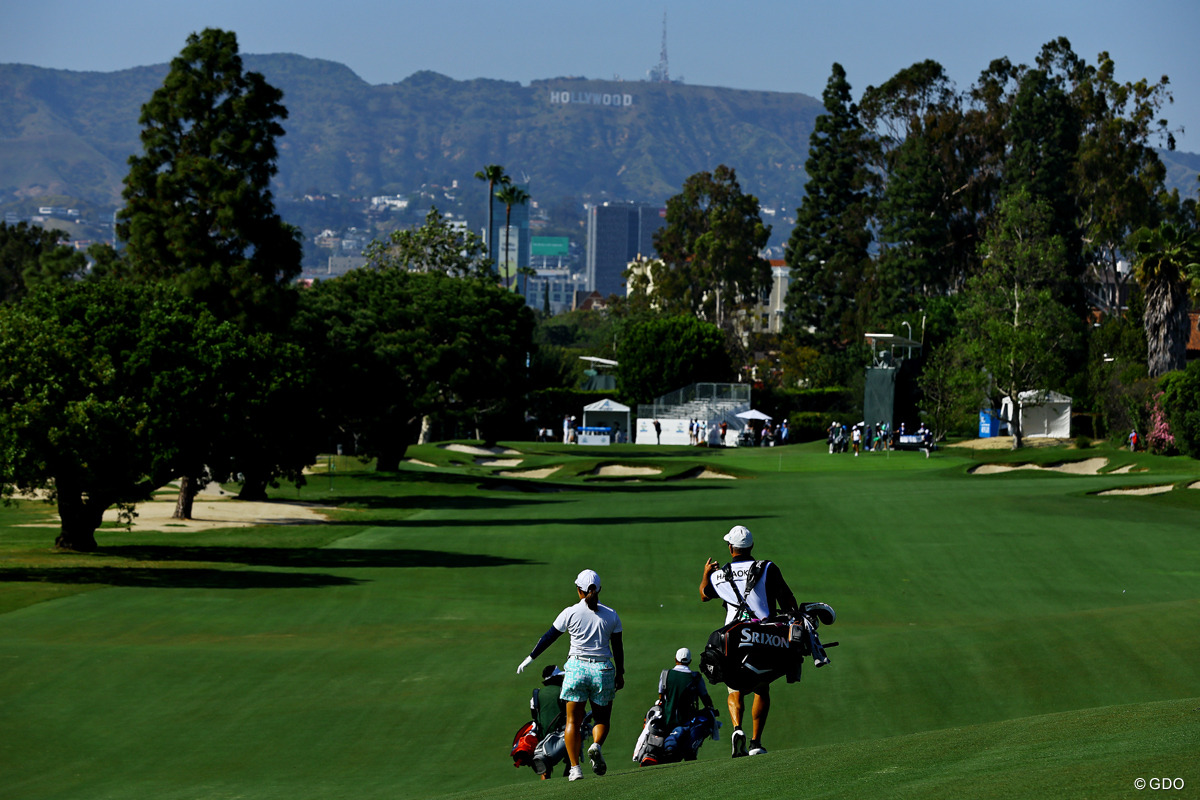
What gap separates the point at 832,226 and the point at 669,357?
1157 inches

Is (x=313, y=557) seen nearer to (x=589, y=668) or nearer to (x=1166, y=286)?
(x=589, y=668)

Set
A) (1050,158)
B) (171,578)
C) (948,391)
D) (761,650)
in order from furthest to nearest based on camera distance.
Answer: (1050,158) → (948,391) → (171,578) → (761,650)

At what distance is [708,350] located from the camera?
102m

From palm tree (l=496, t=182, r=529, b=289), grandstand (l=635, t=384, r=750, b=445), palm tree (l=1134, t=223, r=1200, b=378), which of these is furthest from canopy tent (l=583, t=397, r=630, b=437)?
palm tree (l=1134, t=223, r=1200, b=378)

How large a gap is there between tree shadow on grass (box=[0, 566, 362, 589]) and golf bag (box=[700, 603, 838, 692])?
1606 cm

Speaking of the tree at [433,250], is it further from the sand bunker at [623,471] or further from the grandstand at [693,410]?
the sand bunker at [623,471]

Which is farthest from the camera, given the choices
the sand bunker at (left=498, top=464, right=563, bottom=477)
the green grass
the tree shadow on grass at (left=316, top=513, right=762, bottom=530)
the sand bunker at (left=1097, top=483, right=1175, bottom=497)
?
the sand bunker at (left=498, top=464, right=563, bottom=477)

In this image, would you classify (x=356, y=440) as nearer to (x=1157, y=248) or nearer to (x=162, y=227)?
(x=162, y=227)

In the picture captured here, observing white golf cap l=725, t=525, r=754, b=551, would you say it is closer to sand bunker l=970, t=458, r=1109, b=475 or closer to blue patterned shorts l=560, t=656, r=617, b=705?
blue patterned shorts l=560, t=656, r=617, b=705

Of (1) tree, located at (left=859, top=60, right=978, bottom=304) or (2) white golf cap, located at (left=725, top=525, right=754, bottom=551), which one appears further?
(1) tree, located at (left=859, top=60, right=978, bottom=304)

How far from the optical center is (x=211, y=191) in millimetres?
47625

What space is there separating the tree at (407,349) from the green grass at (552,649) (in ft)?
40.2

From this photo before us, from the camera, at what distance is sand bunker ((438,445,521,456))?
247 ft

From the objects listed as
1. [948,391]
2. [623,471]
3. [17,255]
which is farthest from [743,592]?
[17,255]
